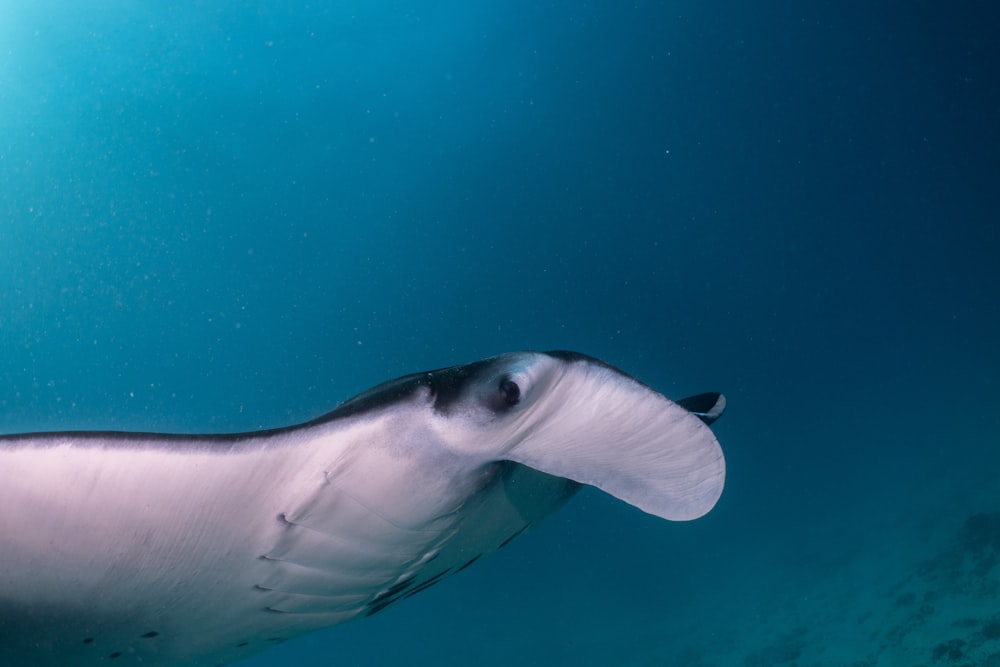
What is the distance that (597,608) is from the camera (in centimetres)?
2611

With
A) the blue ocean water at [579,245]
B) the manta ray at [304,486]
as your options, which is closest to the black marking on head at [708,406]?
the manta ray at [304,486]

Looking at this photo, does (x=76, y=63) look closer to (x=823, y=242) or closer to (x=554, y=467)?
(x=554, y=467)

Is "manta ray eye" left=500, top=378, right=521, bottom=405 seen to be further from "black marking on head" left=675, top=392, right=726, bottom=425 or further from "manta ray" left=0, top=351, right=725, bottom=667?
"black marking on head" left=675, top=392, right=726, bottom=425

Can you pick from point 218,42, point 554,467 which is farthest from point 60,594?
point 218,42

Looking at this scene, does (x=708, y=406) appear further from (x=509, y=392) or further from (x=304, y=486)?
(x=304, y=486)

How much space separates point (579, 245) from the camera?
23734mm

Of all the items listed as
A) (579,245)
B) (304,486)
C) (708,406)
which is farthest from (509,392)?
(579,245)

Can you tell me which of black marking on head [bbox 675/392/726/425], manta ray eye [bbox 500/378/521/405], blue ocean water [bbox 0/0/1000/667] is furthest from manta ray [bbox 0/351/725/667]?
blue ocean water [bbox 0/0/1000/667]

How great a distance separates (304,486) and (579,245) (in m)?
23.0

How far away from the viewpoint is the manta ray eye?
123cm

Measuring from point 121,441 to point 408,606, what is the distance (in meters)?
29.7

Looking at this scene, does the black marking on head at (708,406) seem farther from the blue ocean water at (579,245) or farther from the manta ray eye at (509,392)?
the blue ocean water at (579,245)

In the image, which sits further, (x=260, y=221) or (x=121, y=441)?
(x=260, y=221)

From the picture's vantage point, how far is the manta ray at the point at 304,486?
1.24 m
